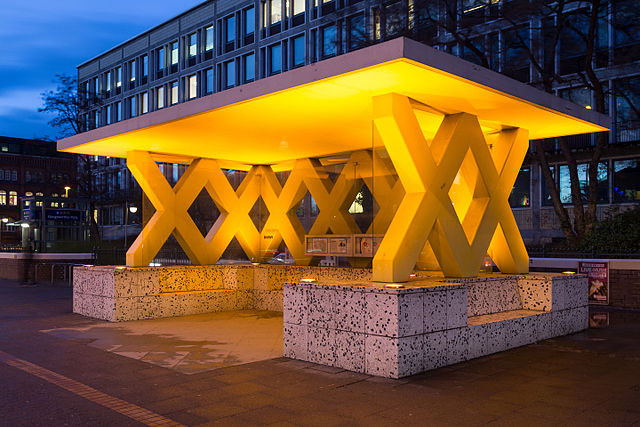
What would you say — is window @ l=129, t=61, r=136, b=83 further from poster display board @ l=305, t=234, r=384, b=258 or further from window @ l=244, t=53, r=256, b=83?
poster display board @ l=305, t=234, r=384, b=258

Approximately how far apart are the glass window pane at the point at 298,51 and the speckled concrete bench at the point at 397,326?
→ 3830cm

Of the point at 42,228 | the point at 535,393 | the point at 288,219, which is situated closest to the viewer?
the point at 535,393

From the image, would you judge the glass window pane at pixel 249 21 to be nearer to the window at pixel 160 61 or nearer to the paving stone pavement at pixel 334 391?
the window at pixel 160 61

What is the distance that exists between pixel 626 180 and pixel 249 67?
30.5 metres

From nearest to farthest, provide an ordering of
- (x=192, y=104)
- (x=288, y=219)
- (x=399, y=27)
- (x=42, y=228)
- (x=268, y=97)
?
(x=268, y=97)
(x=192, y=104)
(x=288, y=219)
(x=399, y=27)
(x=42, y=228)

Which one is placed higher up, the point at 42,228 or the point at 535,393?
the point at 42,228

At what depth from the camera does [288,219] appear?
14.9m

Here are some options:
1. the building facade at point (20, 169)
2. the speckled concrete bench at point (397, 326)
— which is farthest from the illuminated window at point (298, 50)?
the building facade at point (20, 169)

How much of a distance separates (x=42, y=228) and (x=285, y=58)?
80.0 feet

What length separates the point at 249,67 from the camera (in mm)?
50125

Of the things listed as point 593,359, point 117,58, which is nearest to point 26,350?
point 593,359

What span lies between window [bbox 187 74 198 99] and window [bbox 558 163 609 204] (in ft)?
110

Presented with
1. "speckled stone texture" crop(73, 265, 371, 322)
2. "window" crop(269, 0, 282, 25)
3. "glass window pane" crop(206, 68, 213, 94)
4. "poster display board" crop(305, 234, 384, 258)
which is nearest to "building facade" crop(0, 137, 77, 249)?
"glass window pane" crop(206, 68, 213, 94)

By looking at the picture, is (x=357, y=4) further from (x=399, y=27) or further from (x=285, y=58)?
(x=399, y=27)
